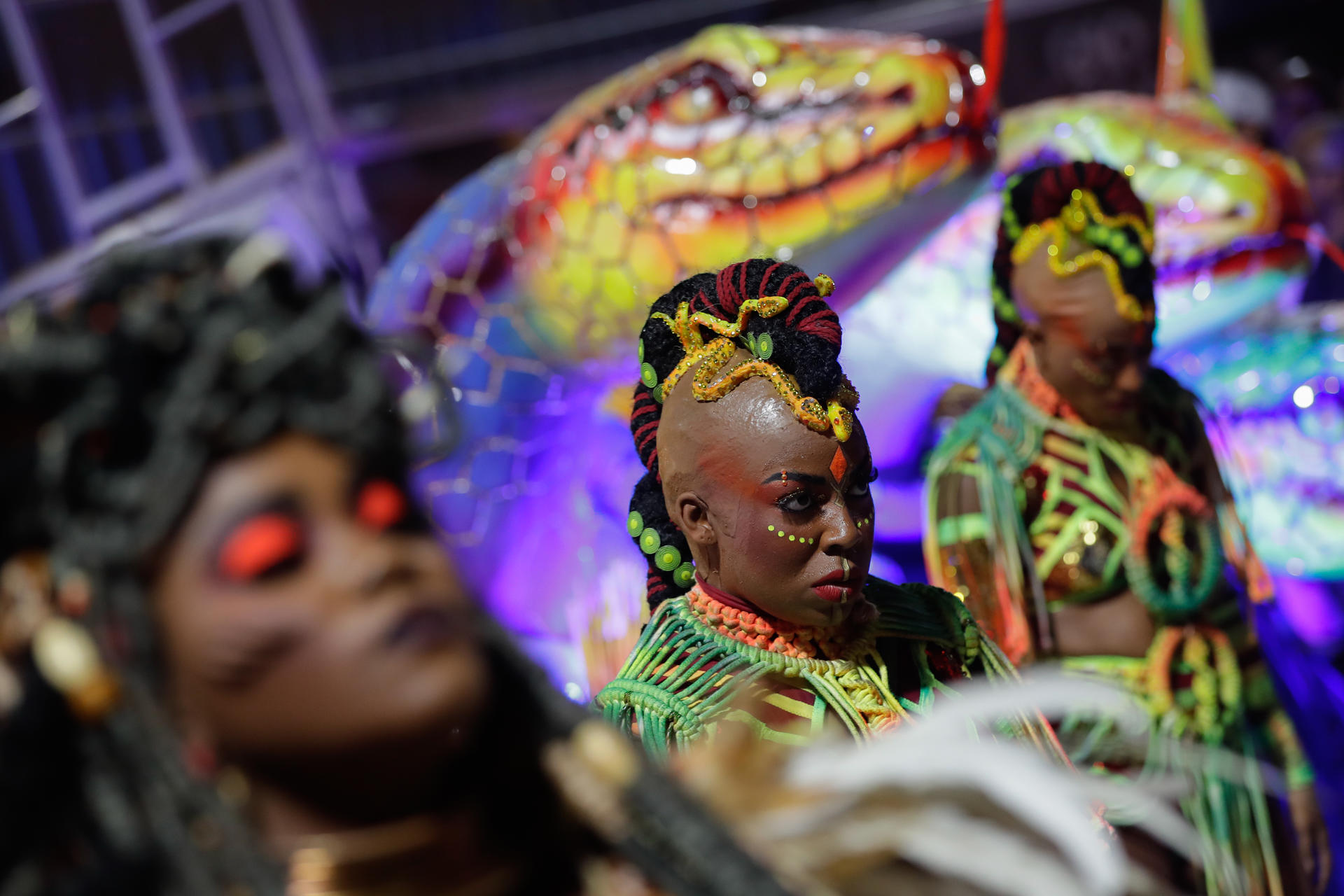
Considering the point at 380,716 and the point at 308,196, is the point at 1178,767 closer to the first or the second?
the point at 380,716

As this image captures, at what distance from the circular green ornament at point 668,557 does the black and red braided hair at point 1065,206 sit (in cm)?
115

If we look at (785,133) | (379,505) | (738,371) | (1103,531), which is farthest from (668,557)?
(785,133)

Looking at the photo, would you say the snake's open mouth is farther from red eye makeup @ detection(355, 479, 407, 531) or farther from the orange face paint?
red eye makeup @ detection(355, 479, 407, 531)

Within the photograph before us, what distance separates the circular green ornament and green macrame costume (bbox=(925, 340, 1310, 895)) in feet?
2.77

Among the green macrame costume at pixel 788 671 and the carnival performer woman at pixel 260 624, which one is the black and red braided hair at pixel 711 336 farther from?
the carnival performer woman at pixel 260 624

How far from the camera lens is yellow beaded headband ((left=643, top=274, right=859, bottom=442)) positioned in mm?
1725

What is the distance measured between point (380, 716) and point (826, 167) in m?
1.98

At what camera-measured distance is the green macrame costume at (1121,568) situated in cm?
255

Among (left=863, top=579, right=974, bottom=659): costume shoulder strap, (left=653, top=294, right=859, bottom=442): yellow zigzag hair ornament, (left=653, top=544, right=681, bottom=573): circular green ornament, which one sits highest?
(left=653, top=294, right=859, bottom=442): yellow zigzag hair ornament

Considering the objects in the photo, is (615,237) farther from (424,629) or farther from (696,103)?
(424,629)

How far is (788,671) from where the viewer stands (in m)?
1.76

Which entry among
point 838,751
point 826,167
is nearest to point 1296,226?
point 826,167

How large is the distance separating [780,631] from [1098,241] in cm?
124

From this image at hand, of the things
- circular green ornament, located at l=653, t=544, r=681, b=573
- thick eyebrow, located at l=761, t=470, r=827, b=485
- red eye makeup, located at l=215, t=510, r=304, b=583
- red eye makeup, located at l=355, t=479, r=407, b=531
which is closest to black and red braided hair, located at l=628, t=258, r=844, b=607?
circular green ornament, located at l=653, t=544, r=681, b=573
